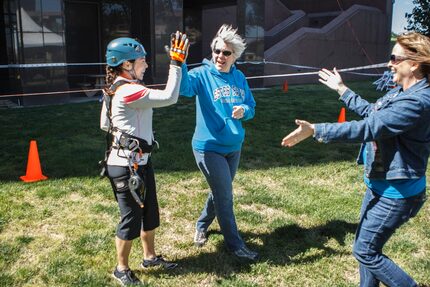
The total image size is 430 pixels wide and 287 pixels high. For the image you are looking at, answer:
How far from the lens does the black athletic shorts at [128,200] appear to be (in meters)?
3.50

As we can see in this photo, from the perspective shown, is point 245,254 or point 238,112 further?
point 245,254

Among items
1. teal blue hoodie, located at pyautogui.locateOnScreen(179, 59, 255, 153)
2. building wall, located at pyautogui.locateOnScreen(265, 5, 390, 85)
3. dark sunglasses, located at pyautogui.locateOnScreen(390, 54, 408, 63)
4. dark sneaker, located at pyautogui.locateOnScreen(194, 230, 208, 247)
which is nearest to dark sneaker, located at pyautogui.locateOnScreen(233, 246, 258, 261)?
dark sneaker, located at pyautogui.locateOnScreen(194, 230, 208, 247)

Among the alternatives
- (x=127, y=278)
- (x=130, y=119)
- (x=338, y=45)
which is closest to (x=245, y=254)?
(x=127, y=278)

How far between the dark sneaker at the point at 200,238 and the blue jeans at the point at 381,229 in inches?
72.2

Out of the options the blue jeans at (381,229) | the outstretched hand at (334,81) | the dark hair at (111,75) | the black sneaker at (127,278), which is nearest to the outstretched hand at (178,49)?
the dark hair at (111,75)

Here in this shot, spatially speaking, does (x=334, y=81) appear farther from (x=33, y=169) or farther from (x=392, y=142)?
(x=33, y=169)

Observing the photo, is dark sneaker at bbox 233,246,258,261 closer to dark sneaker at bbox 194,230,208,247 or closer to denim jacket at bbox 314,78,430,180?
dark sneaker at bbox 194,230,208,247

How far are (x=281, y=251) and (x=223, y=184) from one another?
1.05 metres

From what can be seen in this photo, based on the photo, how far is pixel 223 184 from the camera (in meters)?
3.99

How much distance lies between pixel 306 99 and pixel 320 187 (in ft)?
33.0

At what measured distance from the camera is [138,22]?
18.3 meters

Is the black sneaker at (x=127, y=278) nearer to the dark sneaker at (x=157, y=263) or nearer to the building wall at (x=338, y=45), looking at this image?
the dark sneaker at (x=157, y=263)

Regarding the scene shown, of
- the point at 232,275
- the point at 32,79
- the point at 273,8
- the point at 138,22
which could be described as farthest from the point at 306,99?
the point at 273,8

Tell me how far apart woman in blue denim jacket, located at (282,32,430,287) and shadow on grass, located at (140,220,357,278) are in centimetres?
115
